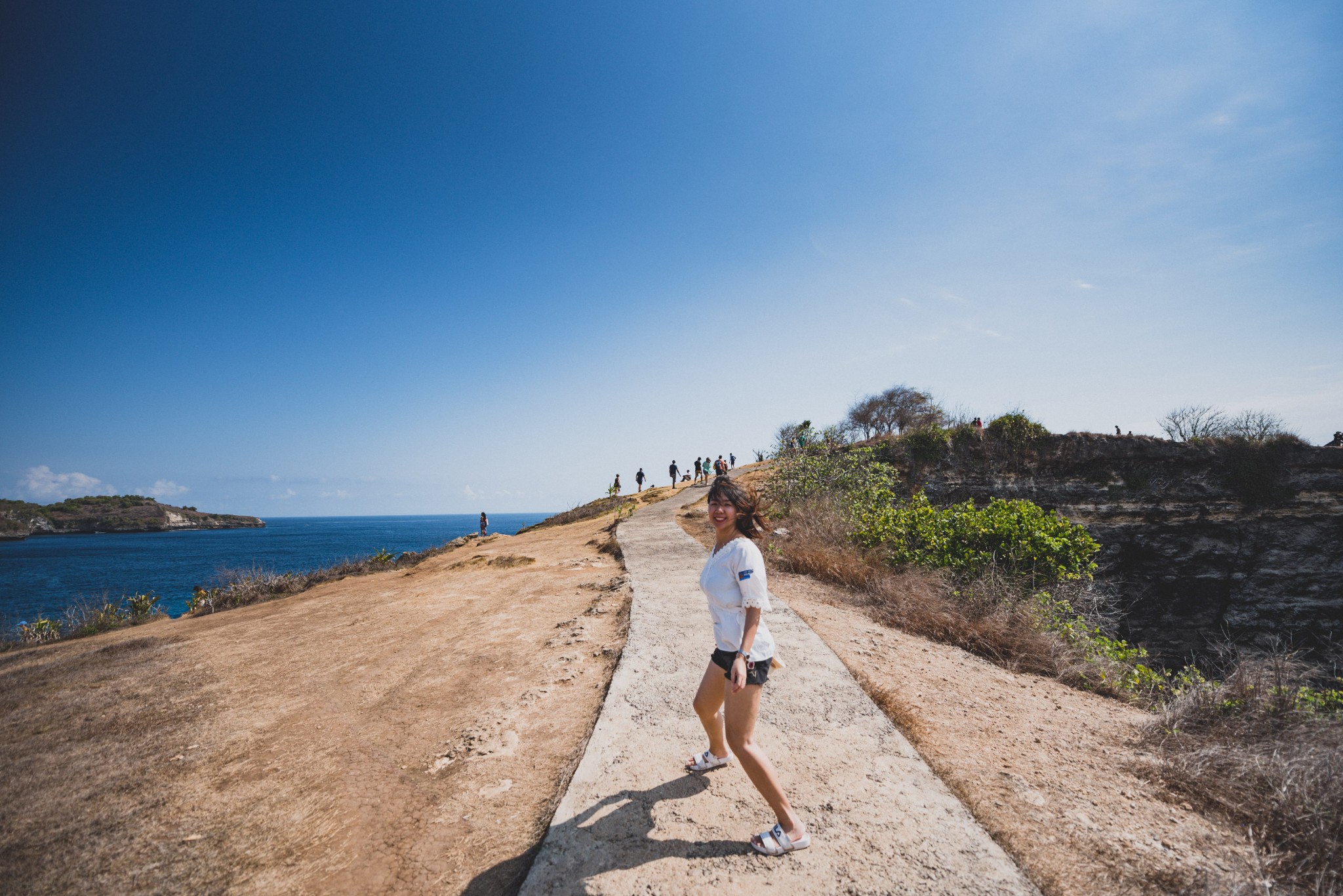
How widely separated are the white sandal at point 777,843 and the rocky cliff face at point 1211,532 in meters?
20.1

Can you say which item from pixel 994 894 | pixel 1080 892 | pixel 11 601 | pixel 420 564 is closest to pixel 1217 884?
pixel 1080 892

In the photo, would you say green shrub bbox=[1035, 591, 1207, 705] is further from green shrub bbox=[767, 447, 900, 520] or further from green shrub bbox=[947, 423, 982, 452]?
green shrub bbox=[947, 423, 982, 452]

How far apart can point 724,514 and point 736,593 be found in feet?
1.38

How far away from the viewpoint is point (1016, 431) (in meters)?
22.5

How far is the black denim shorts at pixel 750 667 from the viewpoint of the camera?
8.30 feet

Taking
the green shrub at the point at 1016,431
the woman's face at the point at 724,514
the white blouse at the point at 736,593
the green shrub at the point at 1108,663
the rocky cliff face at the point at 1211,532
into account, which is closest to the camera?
the white blouse at the point at 736,593

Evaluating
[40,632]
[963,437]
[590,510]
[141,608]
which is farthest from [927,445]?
[40,632]

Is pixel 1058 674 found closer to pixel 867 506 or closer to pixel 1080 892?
pixel 1080 892

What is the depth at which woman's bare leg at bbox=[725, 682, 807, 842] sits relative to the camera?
2.37 meters

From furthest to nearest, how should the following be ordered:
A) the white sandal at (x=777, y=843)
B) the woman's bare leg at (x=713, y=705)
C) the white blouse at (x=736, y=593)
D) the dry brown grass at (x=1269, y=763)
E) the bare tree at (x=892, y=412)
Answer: the bare tree at (x=892, y=412), the woman's bare leg at (x=713, y=705), the white blouse at (x=736, y=593), the white sandal at (x=777, y=843), the dry brown grass at (x=1269, y=763)

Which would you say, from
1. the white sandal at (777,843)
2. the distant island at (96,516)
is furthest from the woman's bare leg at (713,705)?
the distant island at (96,516)

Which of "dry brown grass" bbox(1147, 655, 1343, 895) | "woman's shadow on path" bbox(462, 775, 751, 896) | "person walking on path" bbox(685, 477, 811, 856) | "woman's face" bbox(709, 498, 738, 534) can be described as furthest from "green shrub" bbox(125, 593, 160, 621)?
"dry brown grass" bbox(1147, 655, 1343, 895)

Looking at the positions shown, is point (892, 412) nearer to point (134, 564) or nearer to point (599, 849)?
point (599, 849)

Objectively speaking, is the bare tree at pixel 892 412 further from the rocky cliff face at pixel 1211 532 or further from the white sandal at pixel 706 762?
the white sandal at pixel 706 762
